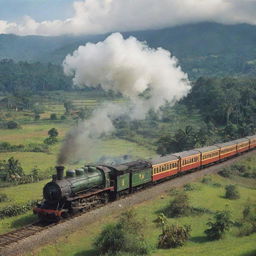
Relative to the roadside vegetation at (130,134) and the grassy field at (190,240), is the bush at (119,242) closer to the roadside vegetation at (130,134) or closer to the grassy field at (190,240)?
the grassy field at (190,240)

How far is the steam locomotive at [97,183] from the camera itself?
90.2 feet

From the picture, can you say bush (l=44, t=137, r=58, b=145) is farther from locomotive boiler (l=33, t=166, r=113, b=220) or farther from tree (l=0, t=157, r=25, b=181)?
locomotive boiler (l=33, t=166, r=113, b=220)

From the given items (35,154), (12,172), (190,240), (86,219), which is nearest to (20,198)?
(86,219)

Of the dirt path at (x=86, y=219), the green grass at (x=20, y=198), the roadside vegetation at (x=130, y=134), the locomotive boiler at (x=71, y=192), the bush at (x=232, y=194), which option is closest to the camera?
the dirt path at (x=86, y=219)

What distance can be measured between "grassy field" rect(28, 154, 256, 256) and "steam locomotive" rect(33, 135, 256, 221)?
1864 mm

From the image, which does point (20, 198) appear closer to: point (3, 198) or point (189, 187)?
point (3, 198)

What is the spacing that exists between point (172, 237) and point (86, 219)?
21.1ft

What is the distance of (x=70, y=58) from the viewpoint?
36.0 meters

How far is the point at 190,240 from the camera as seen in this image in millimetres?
26812

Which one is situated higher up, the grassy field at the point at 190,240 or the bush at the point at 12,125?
the grassy field at the point at 190,240

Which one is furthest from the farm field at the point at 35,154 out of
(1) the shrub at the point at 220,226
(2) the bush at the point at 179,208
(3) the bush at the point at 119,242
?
(1) the shrub at the point at 220,226

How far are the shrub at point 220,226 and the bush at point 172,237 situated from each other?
1887 mm

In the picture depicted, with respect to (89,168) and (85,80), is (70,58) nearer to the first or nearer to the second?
(85,80)

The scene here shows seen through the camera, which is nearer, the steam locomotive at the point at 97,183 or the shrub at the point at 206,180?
the steam locomotive at the point at 97,183
